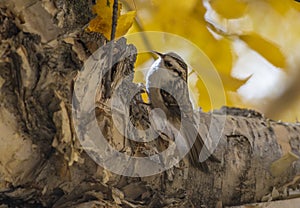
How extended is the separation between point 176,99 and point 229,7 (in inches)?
16.2

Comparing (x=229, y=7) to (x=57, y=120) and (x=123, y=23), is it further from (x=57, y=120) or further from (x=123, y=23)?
(x=57, y=120)

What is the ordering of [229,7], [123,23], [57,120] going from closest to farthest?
1. [57,120]
2. [123,23]
3. [229,7]

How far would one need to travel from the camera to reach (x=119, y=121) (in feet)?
1.21

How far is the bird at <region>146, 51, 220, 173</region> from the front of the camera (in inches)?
17.3

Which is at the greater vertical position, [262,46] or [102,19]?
[102,19]

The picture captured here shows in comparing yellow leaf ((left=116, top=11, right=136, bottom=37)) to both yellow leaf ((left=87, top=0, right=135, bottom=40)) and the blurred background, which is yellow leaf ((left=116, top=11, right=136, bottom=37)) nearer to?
yellow leaf ((left=87, top=0, right=135, bottom=40))

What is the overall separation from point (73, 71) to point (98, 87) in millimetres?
23

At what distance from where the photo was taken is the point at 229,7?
823 millimetres

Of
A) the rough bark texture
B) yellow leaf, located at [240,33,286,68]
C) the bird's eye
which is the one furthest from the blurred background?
the rough bark texture

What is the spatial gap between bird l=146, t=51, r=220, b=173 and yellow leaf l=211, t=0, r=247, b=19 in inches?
13.6

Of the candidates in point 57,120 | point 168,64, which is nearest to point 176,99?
point 168,64

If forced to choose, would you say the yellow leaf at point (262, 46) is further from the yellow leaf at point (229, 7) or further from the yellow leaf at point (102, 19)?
the yellow leaf at point (102, 19)

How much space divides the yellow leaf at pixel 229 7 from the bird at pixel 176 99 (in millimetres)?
346

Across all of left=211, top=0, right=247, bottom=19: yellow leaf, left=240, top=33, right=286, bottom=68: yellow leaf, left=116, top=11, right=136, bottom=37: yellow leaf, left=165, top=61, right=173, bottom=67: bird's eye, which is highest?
left=116, top=11, right=136, bottom=37: yellow leaf
